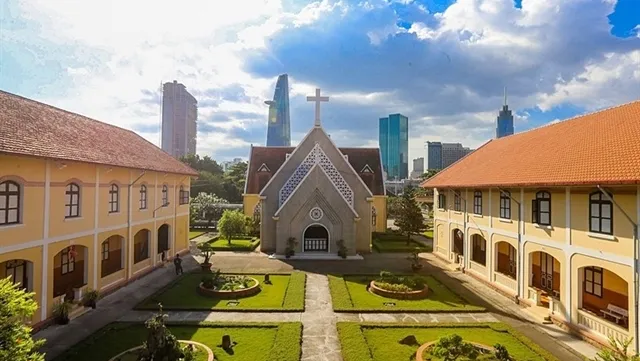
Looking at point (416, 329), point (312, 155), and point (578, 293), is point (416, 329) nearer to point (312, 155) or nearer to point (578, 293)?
point (578, 293)

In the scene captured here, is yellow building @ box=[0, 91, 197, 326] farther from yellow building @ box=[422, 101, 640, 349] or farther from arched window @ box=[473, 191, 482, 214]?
arched window @ box=[473, 191, 482, 214]

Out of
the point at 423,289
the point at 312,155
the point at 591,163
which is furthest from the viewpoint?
the point at 312,155

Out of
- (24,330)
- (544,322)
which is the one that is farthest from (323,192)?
(24,330)

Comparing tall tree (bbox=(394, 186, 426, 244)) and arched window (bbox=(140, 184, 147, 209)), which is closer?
arched window (bbox=(140, 184, 147, 209))

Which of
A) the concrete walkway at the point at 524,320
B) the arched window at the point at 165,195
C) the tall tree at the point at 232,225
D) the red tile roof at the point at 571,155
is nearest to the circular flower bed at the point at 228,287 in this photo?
the arched window at the point at 165,195

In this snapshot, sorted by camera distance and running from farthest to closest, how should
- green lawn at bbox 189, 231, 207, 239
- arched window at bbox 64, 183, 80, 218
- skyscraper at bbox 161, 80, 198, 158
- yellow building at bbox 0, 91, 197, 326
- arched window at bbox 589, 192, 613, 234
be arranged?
skyscraper at bbox 161, 80, 198, 158 < green lawn at bbox 189, 231, 207, 239 < arched window at bbox 64, 183, 80, 218 < yellow building at bbox 0, 91, 197, 326 < arched window at bbox 589, 192, 613, 234

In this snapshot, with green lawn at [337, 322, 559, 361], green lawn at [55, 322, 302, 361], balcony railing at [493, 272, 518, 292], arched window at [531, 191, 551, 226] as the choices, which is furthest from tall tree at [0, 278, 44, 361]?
balcony railing at [493, 272, 518, 292]
